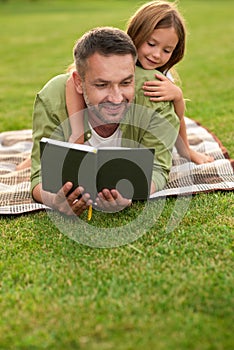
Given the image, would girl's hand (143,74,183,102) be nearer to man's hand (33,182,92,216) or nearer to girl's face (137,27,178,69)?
girl's face (137,27,178,69)

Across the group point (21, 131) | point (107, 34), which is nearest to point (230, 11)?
point (21, 131)

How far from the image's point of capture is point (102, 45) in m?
3.17

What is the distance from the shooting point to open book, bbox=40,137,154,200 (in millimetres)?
2893

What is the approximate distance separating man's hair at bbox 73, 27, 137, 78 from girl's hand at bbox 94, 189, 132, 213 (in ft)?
2.52

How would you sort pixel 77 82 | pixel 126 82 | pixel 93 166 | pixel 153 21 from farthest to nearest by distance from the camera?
pixel 153 21 → pixel 77 82 → pixel 126 82 → pixel 93 166

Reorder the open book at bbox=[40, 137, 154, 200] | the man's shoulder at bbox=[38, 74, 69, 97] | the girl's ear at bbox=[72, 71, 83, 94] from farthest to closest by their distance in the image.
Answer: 1. the man's shoulder at bbox=[38, 74, 69, 97]
2. the girl's ear at bbox=[72, 71, 83, 94]
3. the open book at bbox=[40, 137, 154, 200]

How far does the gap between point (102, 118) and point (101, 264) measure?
3.52 feet

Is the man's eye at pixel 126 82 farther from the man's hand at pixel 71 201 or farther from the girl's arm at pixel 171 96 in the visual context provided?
the man's hand at pixel 71 201

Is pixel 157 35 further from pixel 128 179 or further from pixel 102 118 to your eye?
pixel 128 179

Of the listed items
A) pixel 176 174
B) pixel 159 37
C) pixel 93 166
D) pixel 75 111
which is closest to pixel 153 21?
pixel 159 37

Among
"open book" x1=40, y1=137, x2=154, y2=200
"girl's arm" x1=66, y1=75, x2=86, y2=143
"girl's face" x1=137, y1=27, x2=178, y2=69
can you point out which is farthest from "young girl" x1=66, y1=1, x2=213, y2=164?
"open book" x1=40, y1=137, x2=154, y2=200

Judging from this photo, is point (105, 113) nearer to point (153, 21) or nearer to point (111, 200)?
point (111, 200)

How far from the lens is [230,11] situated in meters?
20.8

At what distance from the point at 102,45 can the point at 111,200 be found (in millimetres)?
918
